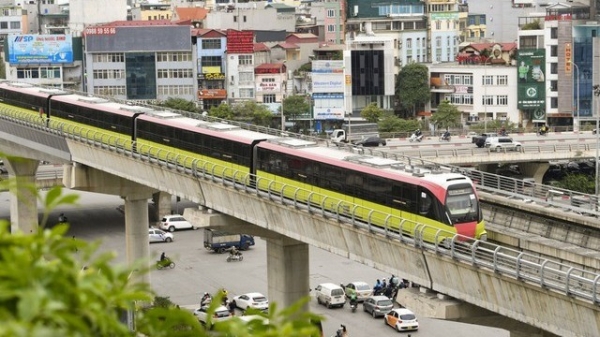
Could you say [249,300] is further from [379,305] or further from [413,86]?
[413,86]

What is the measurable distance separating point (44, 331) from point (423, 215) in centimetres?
2119

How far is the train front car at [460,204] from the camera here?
2752cm

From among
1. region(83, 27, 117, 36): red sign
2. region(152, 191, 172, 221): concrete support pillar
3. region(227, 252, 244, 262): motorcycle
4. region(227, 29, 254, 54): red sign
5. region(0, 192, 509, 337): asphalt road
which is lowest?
region(0, 192, 509, 337): asphalt road

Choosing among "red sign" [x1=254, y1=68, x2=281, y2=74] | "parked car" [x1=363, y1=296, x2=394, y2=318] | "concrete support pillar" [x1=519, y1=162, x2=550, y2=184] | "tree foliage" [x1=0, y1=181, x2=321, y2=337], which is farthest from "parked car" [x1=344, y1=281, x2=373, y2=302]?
"red sign" [x1=254, y1=68, x2=281, y2=74]

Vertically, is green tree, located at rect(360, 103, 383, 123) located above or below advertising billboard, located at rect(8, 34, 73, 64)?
below

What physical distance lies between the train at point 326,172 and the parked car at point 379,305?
7.35 m

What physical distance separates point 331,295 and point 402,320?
3800mm

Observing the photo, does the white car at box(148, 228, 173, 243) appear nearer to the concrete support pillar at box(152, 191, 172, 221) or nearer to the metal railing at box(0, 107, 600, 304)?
the concrete support pillar at box(152, 191, 172, 221)

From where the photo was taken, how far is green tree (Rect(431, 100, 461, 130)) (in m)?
93.6

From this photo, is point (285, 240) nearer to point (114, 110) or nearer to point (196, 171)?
point (196, 171)

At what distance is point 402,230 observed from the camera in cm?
2819

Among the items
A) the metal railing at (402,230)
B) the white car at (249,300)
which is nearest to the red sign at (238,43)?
the metal railing at (402,230)

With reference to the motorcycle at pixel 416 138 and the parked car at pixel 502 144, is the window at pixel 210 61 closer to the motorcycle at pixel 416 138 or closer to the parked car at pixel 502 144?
the motorcycle at pixel 416 138

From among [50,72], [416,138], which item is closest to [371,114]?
[416,138]
